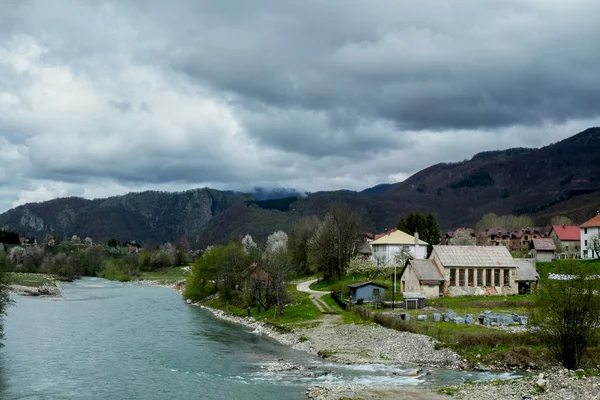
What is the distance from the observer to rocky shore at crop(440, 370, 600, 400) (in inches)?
1309

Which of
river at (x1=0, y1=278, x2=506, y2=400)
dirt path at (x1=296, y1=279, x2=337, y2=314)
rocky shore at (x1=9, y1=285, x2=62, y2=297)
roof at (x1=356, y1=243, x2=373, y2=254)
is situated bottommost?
river at (x1=0, y1=278, x2=506, y2=400)

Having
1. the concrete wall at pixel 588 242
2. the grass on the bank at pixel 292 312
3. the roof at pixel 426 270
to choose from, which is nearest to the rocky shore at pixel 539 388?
the grass on the bank at pixel 292 312

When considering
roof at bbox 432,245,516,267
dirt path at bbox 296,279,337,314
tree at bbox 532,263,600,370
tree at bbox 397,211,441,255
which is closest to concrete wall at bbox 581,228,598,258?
tree at bbox 397,211,441,255

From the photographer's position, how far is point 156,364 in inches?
2047

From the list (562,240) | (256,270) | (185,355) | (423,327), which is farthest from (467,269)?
(562,240)

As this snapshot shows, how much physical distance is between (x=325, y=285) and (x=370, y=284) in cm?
2604

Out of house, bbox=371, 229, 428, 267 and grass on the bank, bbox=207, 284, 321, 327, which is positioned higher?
house, bbox=371, 229, 428, 267

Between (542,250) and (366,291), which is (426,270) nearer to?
(366,291)

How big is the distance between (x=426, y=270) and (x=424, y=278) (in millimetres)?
1798

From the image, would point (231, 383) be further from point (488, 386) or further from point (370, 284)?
point (370, 284)

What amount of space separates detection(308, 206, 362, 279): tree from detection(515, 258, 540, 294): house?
3258 cm

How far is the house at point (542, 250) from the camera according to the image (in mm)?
109019

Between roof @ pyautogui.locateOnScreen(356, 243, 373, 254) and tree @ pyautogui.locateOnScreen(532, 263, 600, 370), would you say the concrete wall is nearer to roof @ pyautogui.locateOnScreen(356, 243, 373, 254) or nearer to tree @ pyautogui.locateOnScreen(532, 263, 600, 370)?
roof @ pyautogui.locateOnScreen(356, 243, 373, 254)

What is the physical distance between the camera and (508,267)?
81938 mm
